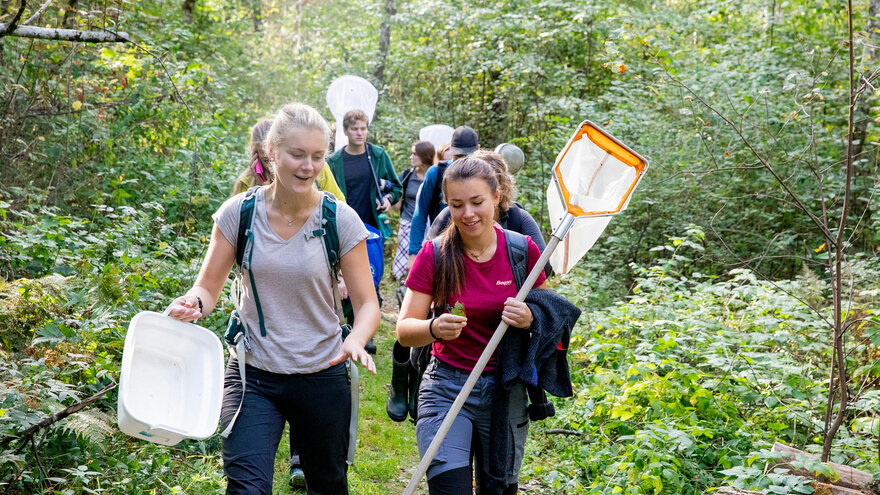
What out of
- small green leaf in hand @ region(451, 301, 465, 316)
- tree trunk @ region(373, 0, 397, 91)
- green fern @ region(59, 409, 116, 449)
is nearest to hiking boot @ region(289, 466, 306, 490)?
green fern @ region(59, 409, 116, 449)

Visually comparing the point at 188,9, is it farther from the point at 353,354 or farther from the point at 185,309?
the point at 353,354

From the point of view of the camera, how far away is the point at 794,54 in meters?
10.5

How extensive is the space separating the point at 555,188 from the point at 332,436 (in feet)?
5.28

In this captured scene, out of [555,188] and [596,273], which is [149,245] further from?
[596,273]

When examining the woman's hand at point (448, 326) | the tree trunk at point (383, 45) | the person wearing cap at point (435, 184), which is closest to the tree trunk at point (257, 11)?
the tree trunk at point (383, 45)

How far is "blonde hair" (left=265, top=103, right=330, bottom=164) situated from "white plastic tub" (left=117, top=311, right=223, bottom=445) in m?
0.84

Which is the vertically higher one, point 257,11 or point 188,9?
point 257,11

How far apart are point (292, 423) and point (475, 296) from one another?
965 millimetres

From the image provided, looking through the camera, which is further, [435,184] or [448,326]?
[435,184]

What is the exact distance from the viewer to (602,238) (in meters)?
10.3

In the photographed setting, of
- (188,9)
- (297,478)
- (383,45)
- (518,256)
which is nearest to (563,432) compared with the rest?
(297,478)

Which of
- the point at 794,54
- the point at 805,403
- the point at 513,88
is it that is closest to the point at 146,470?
the point at 805,403

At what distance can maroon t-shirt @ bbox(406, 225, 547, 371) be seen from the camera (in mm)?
3295

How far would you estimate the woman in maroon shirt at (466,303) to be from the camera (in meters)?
3.27
